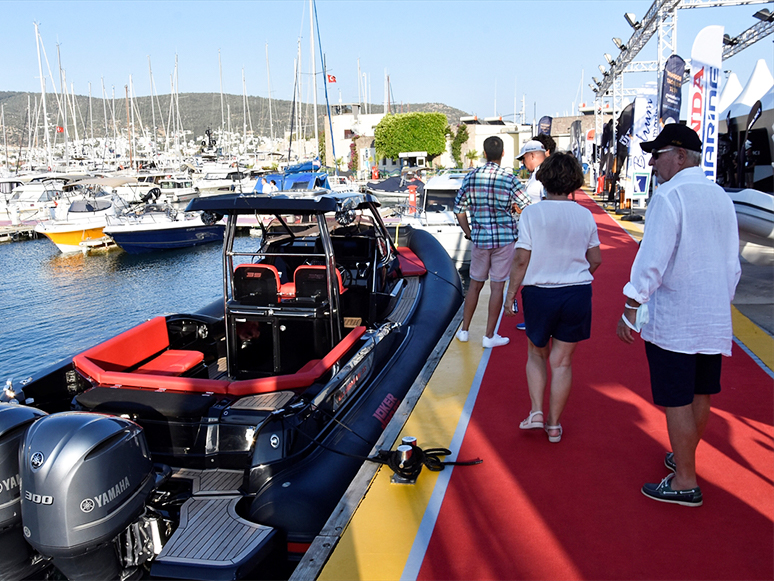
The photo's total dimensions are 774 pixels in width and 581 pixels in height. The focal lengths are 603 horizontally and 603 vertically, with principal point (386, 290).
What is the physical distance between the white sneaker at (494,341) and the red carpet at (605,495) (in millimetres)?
892

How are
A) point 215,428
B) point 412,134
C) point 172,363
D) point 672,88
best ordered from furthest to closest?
1. point 412,134
2. point 672,88
3. point 172,363
4. point 215,428

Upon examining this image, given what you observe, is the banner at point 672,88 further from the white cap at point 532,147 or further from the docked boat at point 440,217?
the white cap at point 532,147

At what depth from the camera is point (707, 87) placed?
997cm

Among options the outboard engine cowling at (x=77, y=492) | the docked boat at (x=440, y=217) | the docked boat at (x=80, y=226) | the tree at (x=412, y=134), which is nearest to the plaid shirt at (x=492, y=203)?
the outboard engine cowling at (x=77, y=492)

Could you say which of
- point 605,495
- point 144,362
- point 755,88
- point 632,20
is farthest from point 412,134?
point 605,495

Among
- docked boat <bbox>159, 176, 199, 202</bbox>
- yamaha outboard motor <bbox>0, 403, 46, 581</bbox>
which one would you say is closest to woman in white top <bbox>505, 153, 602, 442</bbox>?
yamaha outboard motor <bbox>0, 403, 46, 581</bbox>

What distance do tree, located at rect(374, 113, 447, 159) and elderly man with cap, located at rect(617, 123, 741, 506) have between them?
5129 cm

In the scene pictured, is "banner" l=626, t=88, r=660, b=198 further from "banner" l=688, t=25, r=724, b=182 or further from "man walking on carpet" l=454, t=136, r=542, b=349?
"man walking on carpet" l=454, t=136, r=542, b=349

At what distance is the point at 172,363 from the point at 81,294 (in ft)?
39.0

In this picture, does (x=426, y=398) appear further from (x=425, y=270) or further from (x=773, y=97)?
(x=773, y=97)

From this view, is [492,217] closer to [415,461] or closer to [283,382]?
[283,382]

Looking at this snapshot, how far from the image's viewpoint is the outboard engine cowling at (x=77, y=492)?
9.55ft

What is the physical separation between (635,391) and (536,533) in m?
1.90

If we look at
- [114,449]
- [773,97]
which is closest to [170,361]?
[114,449]
